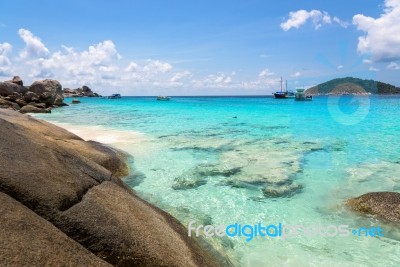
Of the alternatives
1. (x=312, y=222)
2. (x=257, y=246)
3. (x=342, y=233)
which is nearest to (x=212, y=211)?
(x=257, y=246)

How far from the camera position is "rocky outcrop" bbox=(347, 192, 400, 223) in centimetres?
712

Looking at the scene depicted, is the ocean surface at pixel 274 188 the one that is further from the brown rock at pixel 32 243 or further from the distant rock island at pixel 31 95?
the distant rock island at pixel 31 95

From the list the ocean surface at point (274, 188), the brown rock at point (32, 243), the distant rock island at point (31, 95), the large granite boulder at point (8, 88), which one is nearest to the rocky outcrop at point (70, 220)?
the brown rock at point (32, 243)

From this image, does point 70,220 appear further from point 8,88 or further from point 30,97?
point 8,88

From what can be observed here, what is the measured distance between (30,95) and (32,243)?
51625 mm

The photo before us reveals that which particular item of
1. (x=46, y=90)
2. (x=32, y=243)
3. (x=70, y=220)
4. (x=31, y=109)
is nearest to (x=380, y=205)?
(x=70, y=220)

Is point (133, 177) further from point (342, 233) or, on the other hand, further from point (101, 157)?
point (342, 233)

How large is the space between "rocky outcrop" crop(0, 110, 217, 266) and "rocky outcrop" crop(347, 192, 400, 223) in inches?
174

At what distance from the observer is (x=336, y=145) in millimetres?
17484

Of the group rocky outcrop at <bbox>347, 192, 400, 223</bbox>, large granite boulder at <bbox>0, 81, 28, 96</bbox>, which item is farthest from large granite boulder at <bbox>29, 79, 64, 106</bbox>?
rocky outcrop at <bbox>347, 192, 400, 223</bbox>

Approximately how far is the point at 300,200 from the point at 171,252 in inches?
210

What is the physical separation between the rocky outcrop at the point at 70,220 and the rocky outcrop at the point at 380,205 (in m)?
4.43

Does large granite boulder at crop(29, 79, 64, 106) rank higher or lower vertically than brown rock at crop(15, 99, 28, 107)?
Result: higher

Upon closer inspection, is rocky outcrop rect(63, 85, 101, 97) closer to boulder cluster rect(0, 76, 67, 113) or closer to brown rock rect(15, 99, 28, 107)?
boulder cluster rect(0, 76, 67, 113)
